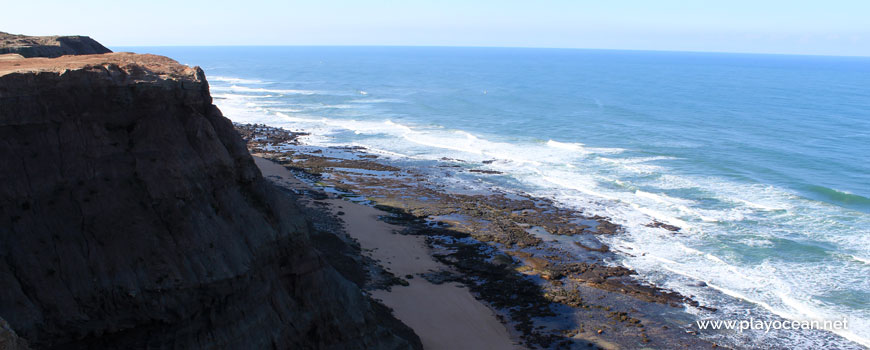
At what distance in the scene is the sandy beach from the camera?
20.6 meters

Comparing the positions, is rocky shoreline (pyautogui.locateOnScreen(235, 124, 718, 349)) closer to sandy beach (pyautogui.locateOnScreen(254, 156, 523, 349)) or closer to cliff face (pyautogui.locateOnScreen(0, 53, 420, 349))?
sandy beach (pyautogui.locateOnScreen(254, 156, 523, 349))

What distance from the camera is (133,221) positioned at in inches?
457

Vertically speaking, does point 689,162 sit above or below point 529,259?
above

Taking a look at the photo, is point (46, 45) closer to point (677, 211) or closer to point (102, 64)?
point (102, 64)

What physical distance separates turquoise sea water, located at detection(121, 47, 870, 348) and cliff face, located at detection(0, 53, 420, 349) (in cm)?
1823

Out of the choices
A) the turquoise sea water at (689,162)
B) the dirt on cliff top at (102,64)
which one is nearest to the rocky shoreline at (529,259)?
the turquoise sea water at (689,162)

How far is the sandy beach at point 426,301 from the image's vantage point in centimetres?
2064

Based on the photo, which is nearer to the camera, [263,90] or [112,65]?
[112,65]


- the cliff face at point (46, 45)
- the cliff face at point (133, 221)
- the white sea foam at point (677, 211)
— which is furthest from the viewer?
the white sea foam at point (677, 211)

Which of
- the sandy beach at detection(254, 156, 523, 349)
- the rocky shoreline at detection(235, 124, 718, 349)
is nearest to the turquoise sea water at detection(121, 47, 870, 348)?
the rocky shoreline at detection(235, 124, 718, 349)

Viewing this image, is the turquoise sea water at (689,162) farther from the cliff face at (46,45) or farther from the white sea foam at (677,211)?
the cliff face at (46,45)

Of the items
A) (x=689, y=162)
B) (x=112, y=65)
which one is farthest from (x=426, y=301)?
(x=689, y=162)

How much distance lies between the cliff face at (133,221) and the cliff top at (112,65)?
0.04 meters

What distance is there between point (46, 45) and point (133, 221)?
24417 mm
